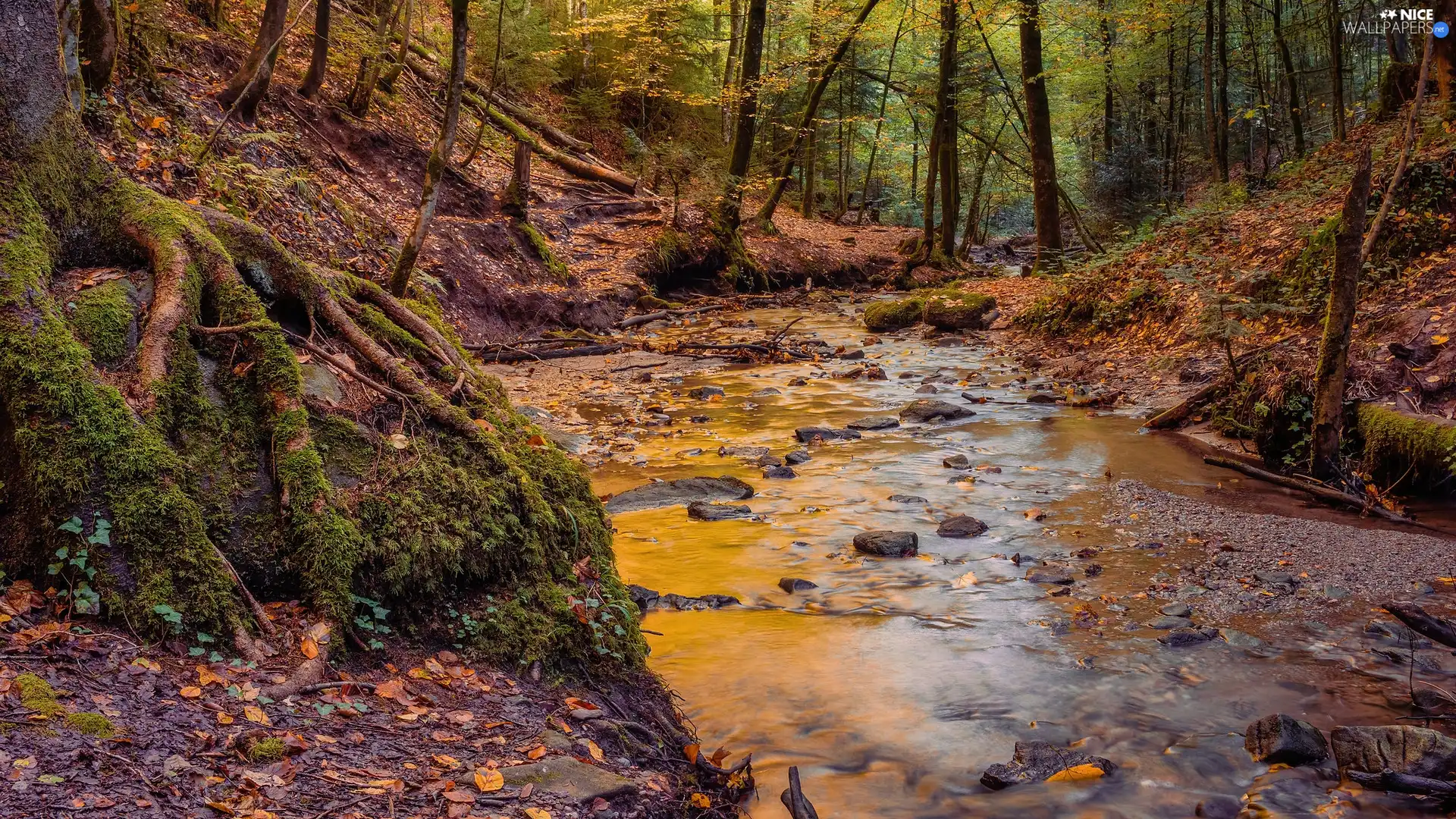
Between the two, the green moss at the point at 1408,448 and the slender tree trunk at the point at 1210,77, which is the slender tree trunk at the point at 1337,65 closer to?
the slender tree trunk at the point at 1210,77

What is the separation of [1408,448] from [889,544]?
14.8 feet

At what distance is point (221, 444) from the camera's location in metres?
3.85

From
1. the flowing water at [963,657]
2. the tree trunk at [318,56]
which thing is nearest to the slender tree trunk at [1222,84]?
the flowing water at [963,657]

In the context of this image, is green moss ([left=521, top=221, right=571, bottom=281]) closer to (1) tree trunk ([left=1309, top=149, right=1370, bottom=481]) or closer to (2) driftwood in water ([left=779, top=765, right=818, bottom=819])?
(1) tree trunk ([left=1309, top=149, right=1370, bottom=481])

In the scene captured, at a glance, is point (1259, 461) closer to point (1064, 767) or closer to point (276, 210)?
point (1064, 767)

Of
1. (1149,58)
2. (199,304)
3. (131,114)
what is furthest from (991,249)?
(199,304)

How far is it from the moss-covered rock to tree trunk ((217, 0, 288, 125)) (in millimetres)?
13588

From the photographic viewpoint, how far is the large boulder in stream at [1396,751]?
3855 millimetres

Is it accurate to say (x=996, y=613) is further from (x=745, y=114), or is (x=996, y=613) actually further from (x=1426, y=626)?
(x=745, y=114)

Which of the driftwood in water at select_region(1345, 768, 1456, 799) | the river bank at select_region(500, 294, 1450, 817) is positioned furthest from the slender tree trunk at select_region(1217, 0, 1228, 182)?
the driftwood in water at select_region(1345, 768, 1456, 799)

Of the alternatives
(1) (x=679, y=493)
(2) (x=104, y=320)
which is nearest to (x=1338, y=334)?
(1) (x=679, y=493)

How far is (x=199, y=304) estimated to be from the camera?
4254 mm

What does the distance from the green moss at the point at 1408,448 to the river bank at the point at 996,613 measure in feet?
2.58

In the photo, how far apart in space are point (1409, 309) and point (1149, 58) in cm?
2424
